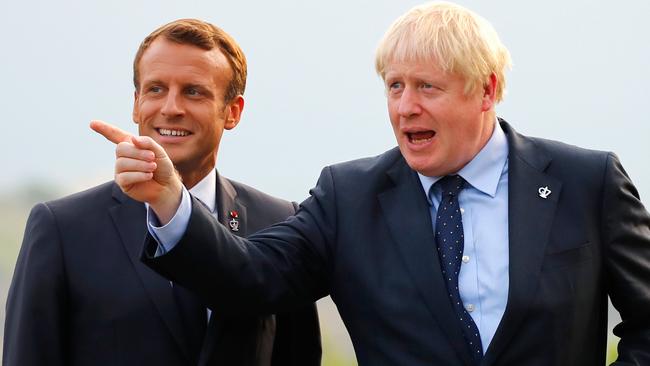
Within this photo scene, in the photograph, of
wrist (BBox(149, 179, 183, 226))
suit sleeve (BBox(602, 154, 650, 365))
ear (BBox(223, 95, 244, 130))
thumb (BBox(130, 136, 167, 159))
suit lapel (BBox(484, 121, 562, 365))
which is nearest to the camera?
thumb (BBox(130, 136, 167, 159))

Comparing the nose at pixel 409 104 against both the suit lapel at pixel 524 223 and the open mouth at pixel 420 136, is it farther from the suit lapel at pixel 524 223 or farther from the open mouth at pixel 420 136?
the suit lapel at pixel 524 223

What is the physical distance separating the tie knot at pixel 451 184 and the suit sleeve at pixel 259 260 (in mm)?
337

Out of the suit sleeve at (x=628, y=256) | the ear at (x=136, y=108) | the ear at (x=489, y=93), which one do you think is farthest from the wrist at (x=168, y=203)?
the suit sleeve at (x=628, y=256)

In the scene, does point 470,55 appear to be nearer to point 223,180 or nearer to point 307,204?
point 307,204

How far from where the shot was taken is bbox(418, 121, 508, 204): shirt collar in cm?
369

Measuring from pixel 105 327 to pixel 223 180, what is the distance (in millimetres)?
678

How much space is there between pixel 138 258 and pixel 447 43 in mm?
1122

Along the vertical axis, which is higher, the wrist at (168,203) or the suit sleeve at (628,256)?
the wrist at (168,203)

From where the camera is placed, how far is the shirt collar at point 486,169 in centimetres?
369

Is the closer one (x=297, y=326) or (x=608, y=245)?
(x=608, y=245)

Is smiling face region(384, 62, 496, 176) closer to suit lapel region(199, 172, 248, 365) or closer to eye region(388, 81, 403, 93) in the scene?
eye region(388, 81, 403, 93)

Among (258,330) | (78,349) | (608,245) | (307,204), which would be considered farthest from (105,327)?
(608,245)

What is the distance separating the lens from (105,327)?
363cm

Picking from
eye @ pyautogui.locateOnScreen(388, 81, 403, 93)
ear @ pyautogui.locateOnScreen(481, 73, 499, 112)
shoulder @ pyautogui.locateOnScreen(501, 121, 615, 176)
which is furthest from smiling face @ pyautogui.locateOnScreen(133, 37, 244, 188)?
shoulder @ pyautogui.locateOnScreen(501, 121, 615, 176)
